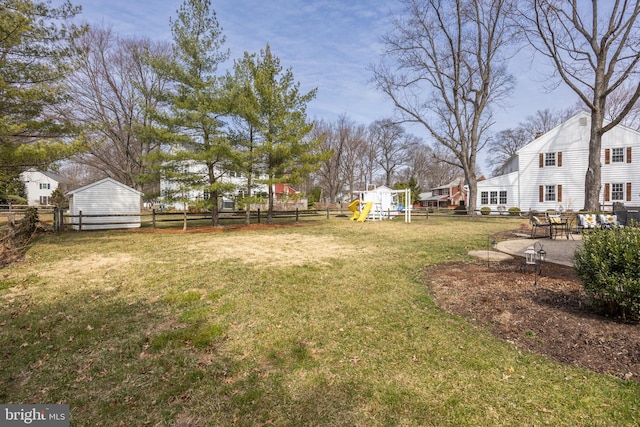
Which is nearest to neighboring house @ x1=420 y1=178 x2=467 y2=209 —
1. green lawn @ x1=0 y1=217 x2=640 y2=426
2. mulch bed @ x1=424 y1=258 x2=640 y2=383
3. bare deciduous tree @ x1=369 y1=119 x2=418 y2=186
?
bare deciduous tree @ x1=369 y1=119 x2=418 y2=186

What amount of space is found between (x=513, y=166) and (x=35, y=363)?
33.9 meters

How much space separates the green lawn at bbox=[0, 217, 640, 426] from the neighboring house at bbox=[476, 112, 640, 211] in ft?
81.7

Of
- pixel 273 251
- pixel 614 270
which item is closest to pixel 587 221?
pixel 614 270

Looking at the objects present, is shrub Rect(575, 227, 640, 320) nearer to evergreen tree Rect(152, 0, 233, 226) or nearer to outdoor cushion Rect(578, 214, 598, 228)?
outdoor cushion Rect(578, 214, 598, 228)

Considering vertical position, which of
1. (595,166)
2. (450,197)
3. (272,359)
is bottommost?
(272,359)

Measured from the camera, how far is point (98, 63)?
2433 centimetres

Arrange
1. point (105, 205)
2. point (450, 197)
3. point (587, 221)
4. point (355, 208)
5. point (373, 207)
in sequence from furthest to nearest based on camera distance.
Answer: point (450, 197) < point (355, 208) < point (373, 207) < point (105, 205) < point (587, 221)

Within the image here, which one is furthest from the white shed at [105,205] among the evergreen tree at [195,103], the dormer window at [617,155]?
the dormer window at [617,155]

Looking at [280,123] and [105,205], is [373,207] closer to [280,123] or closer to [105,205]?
[280,123]

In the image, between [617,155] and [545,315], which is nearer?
A: [545,315]

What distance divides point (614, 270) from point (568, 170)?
2632cm

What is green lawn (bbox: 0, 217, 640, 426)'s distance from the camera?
2503 millimetres

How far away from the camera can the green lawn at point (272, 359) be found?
250 cm

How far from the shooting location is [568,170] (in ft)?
78.7
